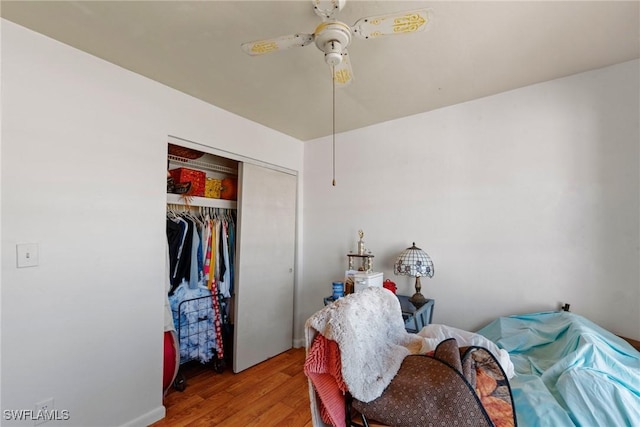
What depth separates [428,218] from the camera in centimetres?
247

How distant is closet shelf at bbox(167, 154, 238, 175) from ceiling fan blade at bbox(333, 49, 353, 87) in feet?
5.86

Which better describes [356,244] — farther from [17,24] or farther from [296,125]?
[17,24]

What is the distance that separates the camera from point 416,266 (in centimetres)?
222

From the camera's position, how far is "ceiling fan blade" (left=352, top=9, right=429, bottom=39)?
1.01 m

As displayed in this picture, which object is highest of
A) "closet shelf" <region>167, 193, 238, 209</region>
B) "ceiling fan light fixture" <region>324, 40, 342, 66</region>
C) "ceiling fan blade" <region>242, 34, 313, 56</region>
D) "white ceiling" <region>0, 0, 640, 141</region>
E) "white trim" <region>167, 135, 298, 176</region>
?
"white ceiling" <region>0, 0, 640, 141</region>

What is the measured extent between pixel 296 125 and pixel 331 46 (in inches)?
65.2

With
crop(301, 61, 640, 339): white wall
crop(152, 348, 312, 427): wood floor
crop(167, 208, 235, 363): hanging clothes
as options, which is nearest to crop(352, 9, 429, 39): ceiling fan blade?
crop(301, 61, 640, 339): white wall

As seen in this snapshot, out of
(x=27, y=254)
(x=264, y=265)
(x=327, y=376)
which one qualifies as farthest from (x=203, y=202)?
(x=327, y=376)

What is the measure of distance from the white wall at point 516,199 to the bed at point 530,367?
487 millimetres

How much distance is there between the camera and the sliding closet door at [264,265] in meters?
2.65

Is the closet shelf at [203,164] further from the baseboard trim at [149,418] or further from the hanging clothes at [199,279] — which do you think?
the baseboard trim at [149,418]

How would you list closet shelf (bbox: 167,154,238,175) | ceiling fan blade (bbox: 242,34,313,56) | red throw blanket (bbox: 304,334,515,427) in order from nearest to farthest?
red throw blanket (bbox: 304,334,515,427) < ceiling fan blade (bbox: 242,34,313,56) < closet shelf (bbox: 167,154,238,175)

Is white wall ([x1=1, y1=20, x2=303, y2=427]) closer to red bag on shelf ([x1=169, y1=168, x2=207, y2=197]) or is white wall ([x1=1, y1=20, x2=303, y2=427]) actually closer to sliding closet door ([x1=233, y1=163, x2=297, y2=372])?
red bag on shelf ([x1=169, y1=168, x2=207, y2=197])

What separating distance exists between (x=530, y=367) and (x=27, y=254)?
2696 millimetres
